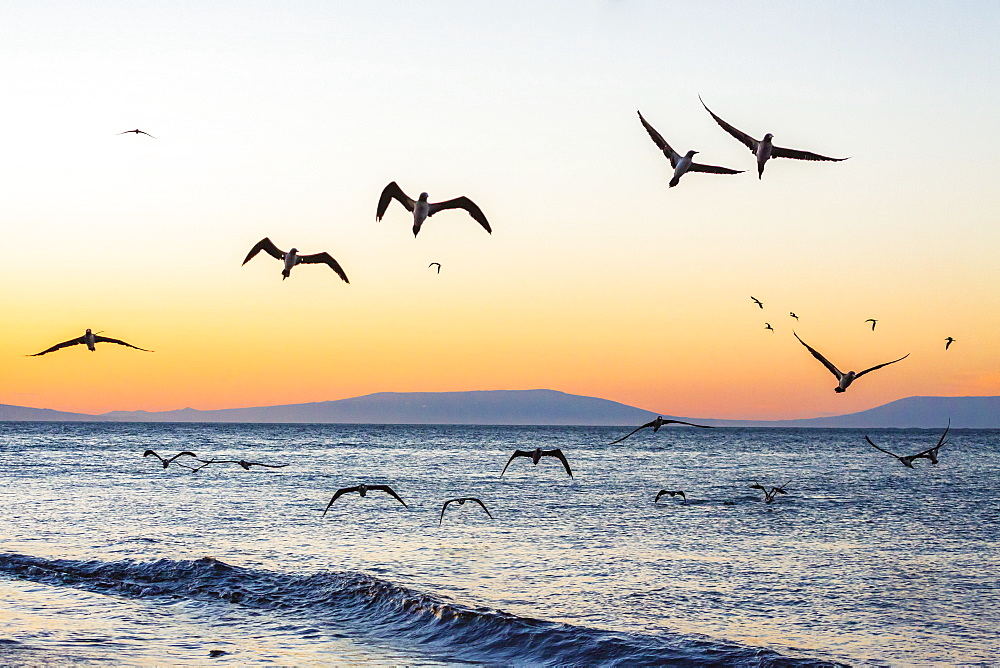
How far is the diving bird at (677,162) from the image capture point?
14279 mm

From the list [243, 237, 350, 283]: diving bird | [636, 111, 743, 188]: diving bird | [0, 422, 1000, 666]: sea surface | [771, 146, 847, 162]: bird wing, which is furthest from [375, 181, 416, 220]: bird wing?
[0, 422, 1000, 666]: sea surface

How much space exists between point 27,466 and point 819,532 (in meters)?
50.1

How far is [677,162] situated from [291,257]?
6.07 m

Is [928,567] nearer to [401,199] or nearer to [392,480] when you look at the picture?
[401,199]

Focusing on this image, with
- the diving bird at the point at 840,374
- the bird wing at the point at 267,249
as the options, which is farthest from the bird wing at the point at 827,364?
the bird wing at the point at 267,249

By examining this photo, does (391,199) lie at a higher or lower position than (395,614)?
higher

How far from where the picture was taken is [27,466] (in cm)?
6097

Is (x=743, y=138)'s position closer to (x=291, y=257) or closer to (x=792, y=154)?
(x=792, y=154)

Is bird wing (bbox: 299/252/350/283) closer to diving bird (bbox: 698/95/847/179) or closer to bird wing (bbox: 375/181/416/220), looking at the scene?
bird wing (bbox: 375/181/416/220)

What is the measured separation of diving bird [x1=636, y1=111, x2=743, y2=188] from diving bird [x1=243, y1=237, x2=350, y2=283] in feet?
16.8

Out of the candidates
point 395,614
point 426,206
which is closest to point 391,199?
point 426,206

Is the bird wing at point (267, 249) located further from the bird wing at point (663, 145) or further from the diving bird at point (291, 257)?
the bird wing at point (663, 145)

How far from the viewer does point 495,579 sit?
2172cm

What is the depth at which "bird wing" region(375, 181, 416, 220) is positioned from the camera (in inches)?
501
